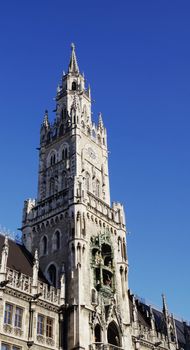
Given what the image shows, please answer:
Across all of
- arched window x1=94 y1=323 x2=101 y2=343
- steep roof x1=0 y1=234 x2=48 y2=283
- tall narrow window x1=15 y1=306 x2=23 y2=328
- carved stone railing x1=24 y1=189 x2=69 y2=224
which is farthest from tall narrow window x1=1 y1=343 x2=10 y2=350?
carved stone railing x1=24 y1=189 x2=69 y2=224

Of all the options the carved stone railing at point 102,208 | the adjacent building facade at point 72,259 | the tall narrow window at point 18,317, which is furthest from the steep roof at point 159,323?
the tall narrow window at point 18,317

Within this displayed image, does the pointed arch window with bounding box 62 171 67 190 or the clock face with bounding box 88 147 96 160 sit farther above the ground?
the clock face with bounding box 88 147 96 160

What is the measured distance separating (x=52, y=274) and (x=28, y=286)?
7946 mm

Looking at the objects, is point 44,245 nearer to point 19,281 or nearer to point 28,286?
point 28,286

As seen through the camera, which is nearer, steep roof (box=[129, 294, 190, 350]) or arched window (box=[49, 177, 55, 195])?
arched window (box=[49, 177, 55, 195])

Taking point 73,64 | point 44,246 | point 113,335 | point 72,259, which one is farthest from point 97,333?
point 73,64

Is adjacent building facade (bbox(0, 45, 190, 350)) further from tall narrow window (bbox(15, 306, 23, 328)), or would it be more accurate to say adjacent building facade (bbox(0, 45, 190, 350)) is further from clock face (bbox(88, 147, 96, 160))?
clock face (bbox(88, 147, 96, 160))

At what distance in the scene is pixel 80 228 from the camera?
51125mm

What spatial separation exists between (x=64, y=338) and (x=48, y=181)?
71.2 ft

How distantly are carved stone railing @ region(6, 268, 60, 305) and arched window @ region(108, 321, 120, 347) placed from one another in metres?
7.76

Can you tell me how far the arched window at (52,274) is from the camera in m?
51.2

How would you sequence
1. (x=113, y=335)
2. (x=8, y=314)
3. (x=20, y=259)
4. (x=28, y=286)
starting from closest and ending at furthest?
(x=8, y=314)
(x=28, y=286)
(x=20, y=259)
(x=113, y=335)

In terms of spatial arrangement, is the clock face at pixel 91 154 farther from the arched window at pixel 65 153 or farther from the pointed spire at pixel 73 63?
the pointed spire at pixel 73 63

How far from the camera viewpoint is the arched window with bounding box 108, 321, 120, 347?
2005 inches
